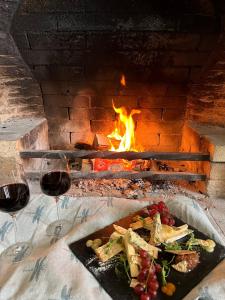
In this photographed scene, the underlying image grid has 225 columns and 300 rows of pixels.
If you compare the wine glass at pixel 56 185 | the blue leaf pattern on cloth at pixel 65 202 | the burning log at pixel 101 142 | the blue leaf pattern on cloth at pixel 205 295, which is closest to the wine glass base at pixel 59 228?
the wine glass at pixel 56 185

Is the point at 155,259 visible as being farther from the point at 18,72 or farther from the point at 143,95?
the point at 18,72

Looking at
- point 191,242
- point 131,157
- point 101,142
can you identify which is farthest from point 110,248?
point 101,142

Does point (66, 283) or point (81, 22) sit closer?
point (66, 283)

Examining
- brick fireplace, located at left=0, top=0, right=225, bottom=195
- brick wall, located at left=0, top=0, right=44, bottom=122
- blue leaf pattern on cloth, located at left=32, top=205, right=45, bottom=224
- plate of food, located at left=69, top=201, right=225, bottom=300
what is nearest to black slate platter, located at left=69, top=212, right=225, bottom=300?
plate of food, located at left=69, top=201, right=225, bottom=300

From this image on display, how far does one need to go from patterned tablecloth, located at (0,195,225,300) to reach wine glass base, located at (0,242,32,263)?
1.0 inches

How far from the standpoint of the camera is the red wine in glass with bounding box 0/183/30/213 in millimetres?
1088

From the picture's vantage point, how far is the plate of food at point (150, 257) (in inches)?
36.1

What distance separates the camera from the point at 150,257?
0.99 metres

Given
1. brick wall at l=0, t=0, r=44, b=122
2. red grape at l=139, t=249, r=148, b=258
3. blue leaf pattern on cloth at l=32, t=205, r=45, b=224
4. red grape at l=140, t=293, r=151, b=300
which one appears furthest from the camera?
brick wall at l=0, t=0, r=44, b=122

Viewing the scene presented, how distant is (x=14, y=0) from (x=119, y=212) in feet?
6.96

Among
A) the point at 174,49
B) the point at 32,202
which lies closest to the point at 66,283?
the point at 32,202

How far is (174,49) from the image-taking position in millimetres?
2453

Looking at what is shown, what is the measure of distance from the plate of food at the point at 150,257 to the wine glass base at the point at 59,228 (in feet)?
0.62

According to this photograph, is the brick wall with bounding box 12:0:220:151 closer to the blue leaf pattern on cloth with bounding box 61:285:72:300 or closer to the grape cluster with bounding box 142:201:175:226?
the grape cluster with bounding box 142:201:175:226
